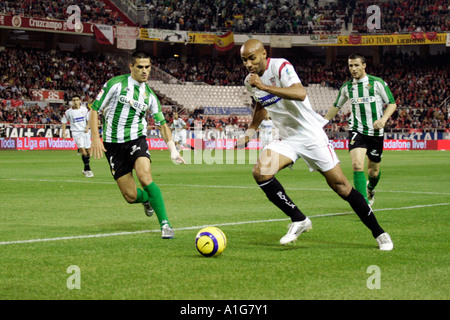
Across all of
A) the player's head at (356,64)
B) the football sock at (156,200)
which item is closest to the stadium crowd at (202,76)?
the player's head at (356,64)

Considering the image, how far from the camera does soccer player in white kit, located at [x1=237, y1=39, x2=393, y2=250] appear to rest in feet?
22.0

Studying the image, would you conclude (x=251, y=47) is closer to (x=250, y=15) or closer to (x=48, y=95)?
(x=48, y=95)

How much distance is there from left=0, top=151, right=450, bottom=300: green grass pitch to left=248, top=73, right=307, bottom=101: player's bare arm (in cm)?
154

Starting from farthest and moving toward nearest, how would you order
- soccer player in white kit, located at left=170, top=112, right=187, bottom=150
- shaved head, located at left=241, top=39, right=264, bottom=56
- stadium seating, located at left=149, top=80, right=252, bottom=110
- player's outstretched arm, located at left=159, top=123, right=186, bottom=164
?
stadium seating, located at left=149, top=80, right=252, bottom=110 → soccer player in white kit, located at left=170, top=112, right=187, bottom=150 → player's outstretched arm, located at left=159, top=123, right=186, bottom=164 → shaved head, located at left=241, top=39, right=264, bottom=56

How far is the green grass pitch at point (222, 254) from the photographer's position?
15.7 feet

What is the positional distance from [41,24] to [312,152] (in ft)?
141

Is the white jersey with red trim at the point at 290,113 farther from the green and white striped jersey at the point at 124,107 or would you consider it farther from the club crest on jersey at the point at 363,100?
the club crest on jersey at the point at 363,100

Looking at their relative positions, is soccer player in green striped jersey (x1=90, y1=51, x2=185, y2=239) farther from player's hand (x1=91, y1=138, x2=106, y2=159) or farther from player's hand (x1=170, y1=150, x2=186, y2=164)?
player's hand (x1=170, y1=150, x2=186, y2=164)

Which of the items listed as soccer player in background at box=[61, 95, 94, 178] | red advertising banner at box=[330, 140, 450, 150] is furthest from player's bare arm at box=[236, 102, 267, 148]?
red advertising banner at box=[330, 140, 450, 150]

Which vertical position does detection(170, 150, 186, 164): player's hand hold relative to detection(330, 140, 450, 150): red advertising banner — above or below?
above

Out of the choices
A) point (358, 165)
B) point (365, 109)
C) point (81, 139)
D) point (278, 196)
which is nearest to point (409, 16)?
point (81, 139)
